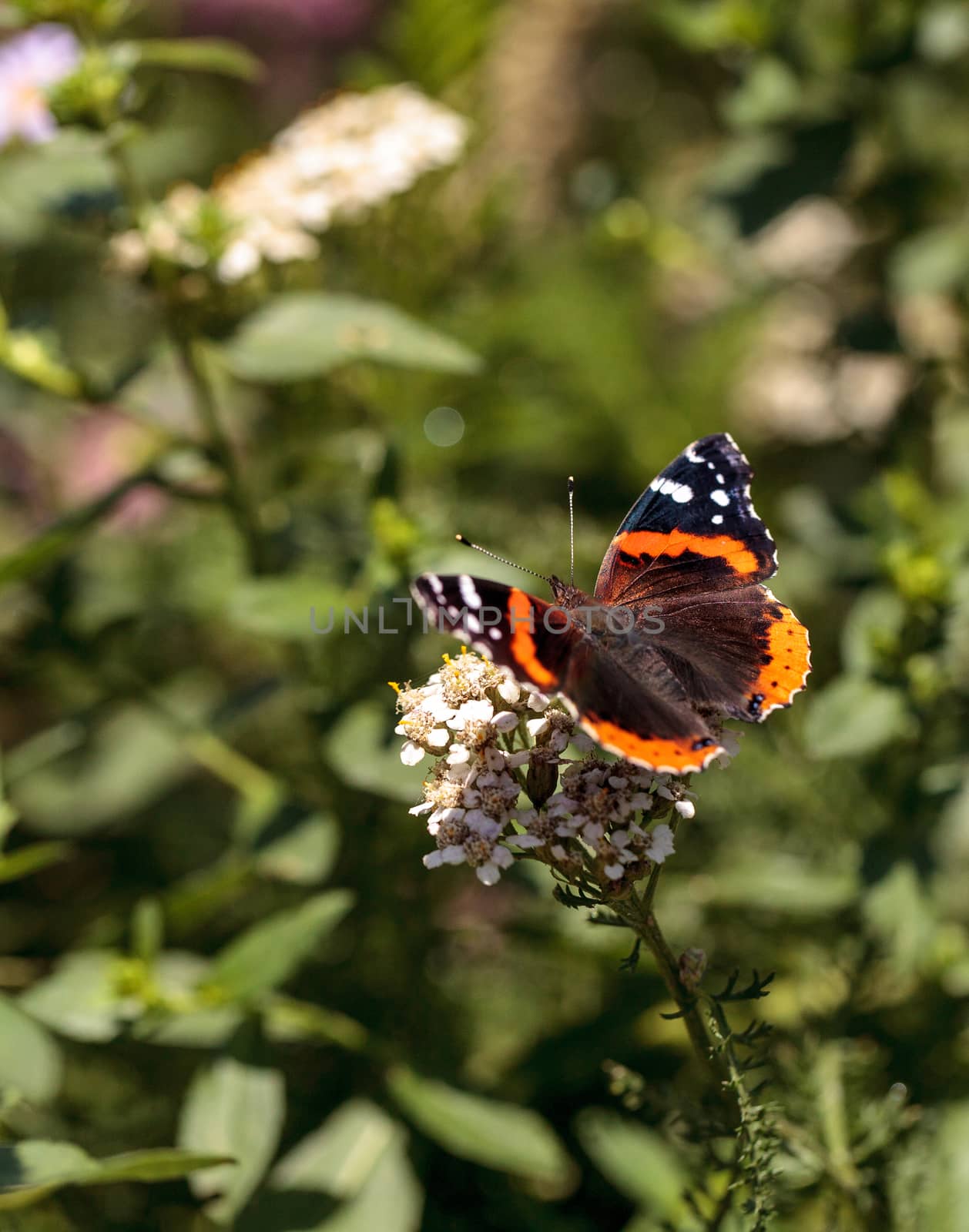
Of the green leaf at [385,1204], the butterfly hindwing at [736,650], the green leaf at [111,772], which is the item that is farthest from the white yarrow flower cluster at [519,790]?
the green leaf at [111,772]

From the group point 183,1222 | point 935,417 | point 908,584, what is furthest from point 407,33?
point 183,1222

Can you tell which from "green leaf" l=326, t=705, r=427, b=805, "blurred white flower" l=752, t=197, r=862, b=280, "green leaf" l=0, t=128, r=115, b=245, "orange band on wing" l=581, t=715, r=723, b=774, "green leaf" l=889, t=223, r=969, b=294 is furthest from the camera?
"blurred white flower" l=752, t=197, r=862, b=280

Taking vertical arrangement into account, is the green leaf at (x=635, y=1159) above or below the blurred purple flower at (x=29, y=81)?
below

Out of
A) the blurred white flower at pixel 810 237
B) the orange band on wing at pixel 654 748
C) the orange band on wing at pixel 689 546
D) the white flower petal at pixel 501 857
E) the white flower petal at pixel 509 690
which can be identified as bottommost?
the white flower petal at pixel 501 857

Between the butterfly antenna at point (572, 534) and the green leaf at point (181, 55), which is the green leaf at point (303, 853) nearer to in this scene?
the butterfly antenna at point (572, 534)

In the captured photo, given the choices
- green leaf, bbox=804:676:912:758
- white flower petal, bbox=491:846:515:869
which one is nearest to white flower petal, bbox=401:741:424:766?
white flower petal, bbox=491:846:515:869

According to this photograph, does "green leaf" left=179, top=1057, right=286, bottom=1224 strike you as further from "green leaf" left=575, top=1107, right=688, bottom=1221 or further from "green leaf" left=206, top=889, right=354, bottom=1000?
"green leaf" left=575, top=1107, right=688, bottom=1221
